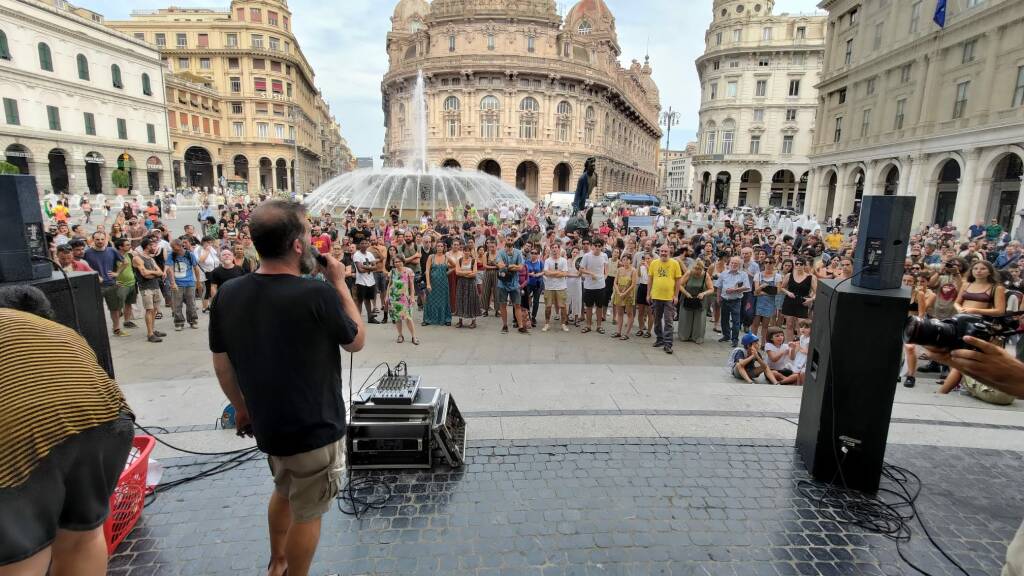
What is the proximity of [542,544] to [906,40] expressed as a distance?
39.3 meters

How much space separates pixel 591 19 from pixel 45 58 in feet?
216

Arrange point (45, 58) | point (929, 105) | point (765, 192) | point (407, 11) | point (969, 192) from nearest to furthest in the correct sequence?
1. point (969, 192)
2. point (929, 105)
3. point (45, 58)
4. point (765, 192)
5. point (407, 11)

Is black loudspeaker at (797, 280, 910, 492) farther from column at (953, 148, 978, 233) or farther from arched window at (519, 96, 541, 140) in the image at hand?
arched window at (519, 96, 541, 140)

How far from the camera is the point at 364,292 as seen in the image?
1032 cm

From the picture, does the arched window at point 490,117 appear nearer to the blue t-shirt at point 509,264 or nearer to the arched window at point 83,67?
the arched window at point 83,67

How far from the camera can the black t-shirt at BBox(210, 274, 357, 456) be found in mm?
2451

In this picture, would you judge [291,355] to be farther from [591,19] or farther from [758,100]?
[591,19]

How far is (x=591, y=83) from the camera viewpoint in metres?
61.1

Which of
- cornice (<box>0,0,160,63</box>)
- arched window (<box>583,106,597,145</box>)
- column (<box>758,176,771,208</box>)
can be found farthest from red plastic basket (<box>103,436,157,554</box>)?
column (<box>758,176,771,208</box>)

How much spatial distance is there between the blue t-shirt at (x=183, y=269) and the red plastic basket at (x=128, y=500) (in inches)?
282

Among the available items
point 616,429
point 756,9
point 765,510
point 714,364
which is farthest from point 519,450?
point 756,9

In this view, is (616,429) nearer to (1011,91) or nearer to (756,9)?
(1011,91)

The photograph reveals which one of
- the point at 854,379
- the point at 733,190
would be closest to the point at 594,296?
the point at 854,379

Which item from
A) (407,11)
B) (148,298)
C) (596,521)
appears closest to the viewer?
(596,521)
